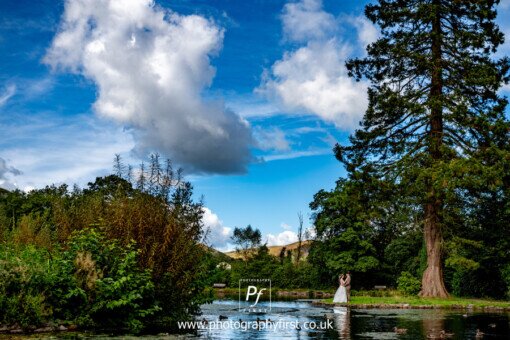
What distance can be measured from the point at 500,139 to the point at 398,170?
6.05 meters

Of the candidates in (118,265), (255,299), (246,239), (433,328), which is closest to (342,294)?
(255,299)

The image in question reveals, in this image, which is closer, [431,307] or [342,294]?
[431,307]

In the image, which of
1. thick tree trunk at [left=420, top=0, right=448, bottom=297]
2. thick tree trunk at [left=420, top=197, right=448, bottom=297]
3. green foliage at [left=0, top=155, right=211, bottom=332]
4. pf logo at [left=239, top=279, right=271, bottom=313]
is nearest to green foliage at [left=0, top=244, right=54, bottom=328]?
green foliage at [left=0, top=155, right=211, bottom=332]

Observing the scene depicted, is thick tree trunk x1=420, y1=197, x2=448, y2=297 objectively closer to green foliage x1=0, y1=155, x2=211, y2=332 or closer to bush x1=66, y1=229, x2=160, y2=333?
green foliage x1=0, y1=155, x2=211, y2=332

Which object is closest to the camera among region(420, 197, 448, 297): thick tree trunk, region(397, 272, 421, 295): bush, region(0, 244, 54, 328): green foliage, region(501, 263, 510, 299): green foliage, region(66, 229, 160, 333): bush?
region(0, 244, 54, 328): green foliage

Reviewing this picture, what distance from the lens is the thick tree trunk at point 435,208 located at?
33.7 meters

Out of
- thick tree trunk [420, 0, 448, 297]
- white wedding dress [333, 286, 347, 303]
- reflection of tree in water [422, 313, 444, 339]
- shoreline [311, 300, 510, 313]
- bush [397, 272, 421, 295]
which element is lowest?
reflection of tree in water [422, 313, 444, 339]

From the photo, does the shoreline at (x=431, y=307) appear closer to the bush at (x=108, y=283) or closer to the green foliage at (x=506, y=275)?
the green foliage at (x=506, y=275)

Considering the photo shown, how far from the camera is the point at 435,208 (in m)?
34.3

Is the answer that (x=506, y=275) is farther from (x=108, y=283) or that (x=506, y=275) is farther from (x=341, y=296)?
(x=108, y=283)

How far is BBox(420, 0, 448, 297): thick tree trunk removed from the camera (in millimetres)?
33688

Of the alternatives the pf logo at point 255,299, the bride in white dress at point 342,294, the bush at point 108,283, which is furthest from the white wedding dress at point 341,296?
the bush at point 108,283

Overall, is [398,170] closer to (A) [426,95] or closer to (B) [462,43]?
(A) [426,95]

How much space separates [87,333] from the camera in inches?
516
